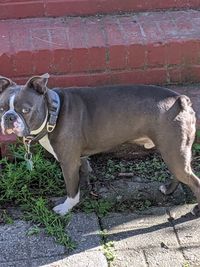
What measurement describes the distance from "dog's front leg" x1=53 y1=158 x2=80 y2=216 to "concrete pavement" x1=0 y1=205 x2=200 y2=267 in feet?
0.29

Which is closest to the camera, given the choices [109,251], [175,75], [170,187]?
[109,251]

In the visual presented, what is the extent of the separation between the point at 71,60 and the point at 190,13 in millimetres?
1240

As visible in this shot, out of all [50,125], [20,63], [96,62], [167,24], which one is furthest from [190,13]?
[50,125]

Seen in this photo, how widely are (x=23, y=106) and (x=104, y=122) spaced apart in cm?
66

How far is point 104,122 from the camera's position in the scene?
4156mm

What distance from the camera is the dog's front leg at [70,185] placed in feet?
13.8

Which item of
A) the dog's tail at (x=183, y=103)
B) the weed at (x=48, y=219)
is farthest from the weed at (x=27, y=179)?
the dog's tail at (x=183, y=103)

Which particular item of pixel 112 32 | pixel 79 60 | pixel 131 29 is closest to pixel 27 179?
pixel 79 60

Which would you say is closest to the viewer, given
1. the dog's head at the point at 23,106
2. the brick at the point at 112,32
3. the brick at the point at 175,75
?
the dog's head at the point at 23,106

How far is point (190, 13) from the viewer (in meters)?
5.29

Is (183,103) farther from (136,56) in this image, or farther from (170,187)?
(136,56)

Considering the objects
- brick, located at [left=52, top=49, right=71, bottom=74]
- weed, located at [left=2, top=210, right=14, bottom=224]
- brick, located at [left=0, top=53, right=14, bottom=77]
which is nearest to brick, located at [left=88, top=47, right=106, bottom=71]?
brick, located at [left=52, top=49, right=71, bottom=74]

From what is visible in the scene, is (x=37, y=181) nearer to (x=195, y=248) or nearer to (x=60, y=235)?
(x=60, y=235)

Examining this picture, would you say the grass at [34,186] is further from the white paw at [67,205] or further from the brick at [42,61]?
the brick at [42,61]
